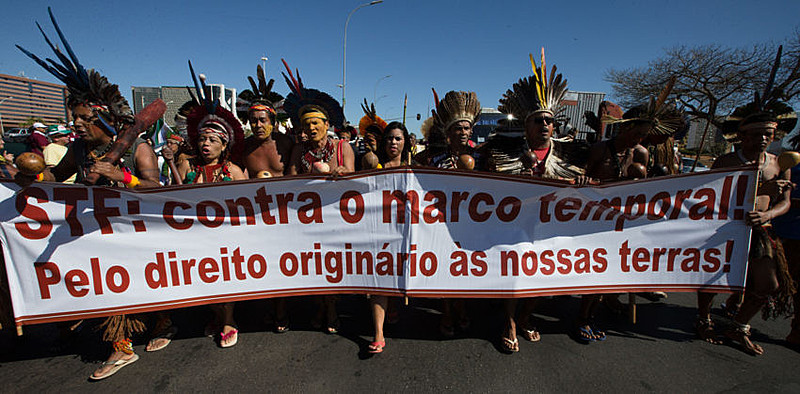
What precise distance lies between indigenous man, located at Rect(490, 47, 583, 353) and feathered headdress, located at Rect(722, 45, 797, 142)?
5.22 ft

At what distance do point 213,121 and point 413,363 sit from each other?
114 inches

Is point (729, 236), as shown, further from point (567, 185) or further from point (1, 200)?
point (1, 200)

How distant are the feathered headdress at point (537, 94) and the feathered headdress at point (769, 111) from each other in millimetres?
1558

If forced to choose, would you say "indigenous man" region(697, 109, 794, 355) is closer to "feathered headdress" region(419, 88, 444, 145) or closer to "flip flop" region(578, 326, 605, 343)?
"flip flop" region(578, 326, 605, 343)

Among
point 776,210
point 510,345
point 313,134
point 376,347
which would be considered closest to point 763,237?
point 776,210

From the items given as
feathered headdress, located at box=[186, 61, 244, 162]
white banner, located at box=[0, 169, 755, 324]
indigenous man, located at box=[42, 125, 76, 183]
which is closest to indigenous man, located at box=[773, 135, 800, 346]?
white banner, located at box=[0, 169, 755, 324]

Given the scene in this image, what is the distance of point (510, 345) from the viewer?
9.25 ft

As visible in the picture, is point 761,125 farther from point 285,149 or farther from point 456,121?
point 285,149

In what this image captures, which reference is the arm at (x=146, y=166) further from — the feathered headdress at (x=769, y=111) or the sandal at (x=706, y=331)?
the feathered headdress at (x=769, y=111)

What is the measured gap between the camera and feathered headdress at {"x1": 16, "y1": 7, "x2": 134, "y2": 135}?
8.64 ft

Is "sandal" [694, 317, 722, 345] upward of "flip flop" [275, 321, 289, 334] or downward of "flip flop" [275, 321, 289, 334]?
downward

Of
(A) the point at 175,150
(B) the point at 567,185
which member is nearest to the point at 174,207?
(B) the point at 567,185

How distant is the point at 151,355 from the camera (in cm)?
276

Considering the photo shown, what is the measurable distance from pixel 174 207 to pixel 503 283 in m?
2.65
